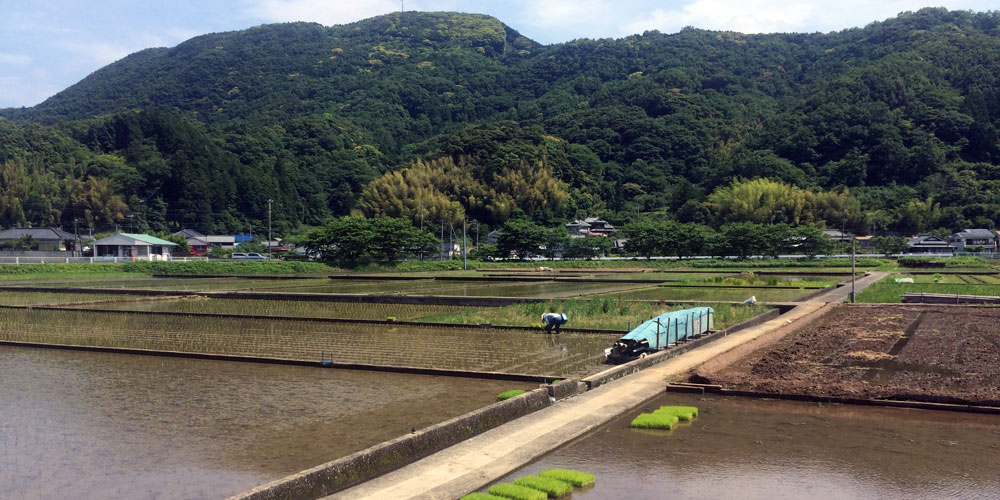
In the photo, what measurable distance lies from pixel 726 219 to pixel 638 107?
53795mm

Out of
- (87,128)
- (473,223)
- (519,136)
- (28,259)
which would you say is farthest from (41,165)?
(519,136)

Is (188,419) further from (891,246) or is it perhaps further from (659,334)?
(891,246)

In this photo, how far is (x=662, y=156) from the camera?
12481cm

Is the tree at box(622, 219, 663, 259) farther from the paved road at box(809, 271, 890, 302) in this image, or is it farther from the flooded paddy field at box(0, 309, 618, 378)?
the flooded paddy field at box(0, 309, 618, 378)

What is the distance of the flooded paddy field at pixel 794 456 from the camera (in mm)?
7219

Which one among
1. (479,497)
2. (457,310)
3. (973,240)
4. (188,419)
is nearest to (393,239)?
(457,310)

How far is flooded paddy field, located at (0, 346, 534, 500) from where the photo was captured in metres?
7.78

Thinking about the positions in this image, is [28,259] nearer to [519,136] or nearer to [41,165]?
[41,165]

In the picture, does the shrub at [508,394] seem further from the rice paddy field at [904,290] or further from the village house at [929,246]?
the village house at [929,246]

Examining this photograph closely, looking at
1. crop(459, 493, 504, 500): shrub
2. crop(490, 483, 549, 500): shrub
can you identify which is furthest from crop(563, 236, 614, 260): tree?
crop(459, 493, 504, 500): shrub

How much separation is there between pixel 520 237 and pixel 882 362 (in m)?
54.8

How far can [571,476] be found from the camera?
7.34 m

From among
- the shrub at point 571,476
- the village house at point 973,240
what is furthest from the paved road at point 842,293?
the village house at point 973,240

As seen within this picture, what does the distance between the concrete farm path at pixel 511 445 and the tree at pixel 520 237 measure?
54.9m
